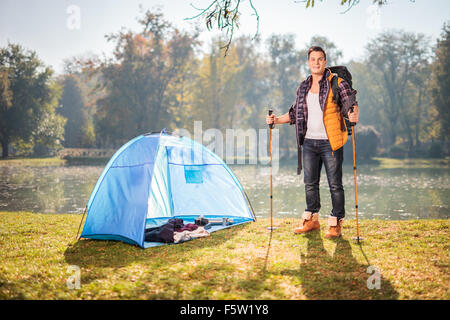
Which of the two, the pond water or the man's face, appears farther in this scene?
the pond water

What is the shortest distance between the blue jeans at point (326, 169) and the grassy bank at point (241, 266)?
0.53 metres

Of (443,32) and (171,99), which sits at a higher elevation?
(443,32)

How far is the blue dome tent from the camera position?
600cm

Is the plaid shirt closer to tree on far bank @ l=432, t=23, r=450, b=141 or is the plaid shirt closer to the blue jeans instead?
the blue jeans

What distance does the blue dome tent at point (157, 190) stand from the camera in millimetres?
6004

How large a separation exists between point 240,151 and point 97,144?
1710cm

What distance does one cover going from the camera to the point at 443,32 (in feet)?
124

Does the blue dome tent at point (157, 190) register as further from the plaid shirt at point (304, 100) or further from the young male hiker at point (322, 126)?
the plaid shirt at point (304, 100)

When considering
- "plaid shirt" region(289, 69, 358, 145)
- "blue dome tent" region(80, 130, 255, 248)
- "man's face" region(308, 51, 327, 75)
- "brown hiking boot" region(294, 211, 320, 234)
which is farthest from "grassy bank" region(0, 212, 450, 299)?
"man's face" region(308, 51, 327, 75)

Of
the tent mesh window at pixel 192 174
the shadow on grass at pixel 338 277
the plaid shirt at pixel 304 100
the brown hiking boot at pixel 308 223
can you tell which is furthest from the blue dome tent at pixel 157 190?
the shadow on grass at pixel 338 277
